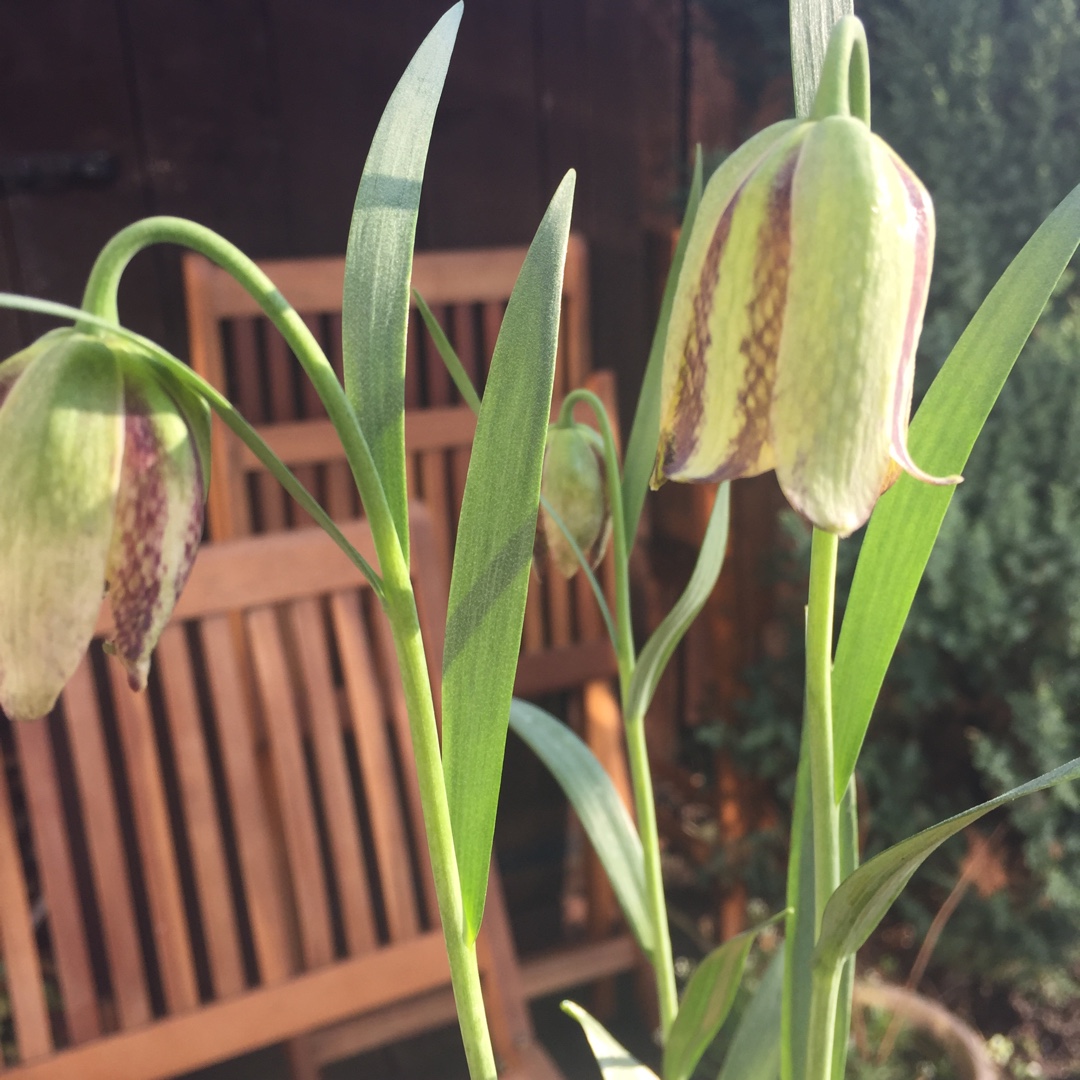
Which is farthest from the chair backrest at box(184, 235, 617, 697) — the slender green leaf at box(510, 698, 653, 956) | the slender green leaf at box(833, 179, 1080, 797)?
the slender green leaf at box(833, 179, 1080, 797)

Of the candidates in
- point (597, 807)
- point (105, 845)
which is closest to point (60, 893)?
point (105, 845)

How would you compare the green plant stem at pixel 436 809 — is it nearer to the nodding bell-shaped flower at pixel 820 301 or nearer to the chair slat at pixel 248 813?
the nodding bell-shaped flower at pixel 820 301

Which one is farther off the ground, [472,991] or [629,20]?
[629,20]

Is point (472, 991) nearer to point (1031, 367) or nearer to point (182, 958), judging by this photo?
point (182, 958)

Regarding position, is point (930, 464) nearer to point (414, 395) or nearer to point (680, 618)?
point (680, 618)

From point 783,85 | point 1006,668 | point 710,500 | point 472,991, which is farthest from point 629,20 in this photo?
point 472,991

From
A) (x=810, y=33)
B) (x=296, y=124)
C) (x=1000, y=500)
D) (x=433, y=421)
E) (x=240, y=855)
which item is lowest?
(x=240, y=855)
